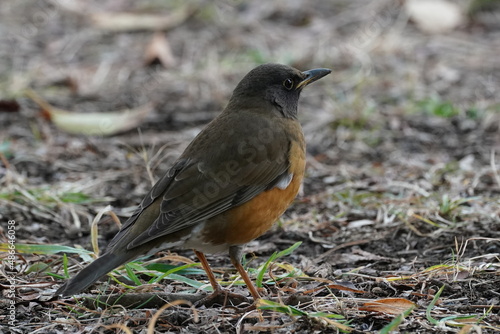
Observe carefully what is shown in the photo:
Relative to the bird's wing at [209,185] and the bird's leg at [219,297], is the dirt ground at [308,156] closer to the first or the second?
the bird's leg at [219,297]

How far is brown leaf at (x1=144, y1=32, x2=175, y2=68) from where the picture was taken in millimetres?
10586

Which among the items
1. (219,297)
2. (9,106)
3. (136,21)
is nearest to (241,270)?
(219,297)

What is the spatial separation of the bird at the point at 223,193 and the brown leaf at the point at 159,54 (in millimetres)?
5585

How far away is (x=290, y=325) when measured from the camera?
3.94 meters

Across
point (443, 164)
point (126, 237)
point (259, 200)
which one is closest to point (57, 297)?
point (126, 237)

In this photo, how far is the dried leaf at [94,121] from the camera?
26.6ft

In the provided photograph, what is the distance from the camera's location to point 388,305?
4.05 m

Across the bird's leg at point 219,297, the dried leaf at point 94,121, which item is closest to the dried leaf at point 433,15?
the dried leaf at point 94,121

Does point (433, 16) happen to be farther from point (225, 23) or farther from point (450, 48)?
point (225, 23)

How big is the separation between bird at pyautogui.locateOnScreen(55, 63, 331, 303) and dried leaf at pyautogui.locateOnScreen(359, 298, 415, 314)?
2.14 ft

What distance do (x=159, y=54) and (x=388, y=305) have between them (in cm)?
727

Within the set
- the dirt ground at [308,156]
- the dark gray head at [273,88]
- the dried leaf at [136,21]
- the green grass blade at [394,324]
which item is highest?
the dark gray head at [273,88]

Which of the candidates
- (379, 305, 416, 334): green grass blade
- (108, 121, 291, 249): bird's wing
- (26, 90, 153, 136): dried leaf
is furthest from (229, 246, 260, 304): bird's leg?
(26, 90, 153, 136): dried leaf

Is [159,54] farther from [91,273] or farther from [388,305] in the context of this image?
[388,305]
